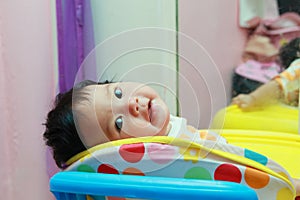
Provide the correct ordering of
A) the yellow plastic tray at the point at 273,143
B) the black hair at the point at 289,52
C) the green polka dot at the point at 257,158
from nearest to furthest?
the green polka dot at the point at 257,158 < the yellow plastic tray at the point at 273,143 < the black hair at the point at 289,52

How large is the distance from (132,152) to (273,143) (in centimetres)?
51

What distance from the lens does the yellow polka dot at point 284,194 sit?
1.86ft

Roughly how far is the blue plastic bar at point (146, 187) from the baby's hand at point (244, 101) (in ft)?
2.41

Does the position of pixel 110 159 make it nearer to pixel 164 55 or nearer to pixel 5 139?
pixel 164 55

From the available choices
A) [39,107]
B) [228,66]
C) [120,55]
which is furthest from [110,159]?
[228,66]

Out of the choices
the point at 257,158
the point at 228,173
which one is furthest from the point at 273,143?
the point at 228,173

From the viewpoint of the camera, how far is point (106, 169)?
1.93 ft

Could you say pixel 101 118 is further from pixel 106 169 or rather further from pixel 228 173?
pixel 228 173

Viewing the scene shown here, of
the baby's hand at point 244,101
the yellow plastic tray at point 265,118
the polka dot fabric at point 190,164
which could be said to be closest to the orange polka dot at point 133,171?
the polka dot fabric at point 190,164

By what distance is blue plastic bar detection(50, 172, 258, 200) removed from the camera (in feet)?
1.63

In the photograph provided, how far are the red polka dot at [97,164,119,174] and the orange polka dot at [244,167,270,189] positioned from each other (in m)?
0.18

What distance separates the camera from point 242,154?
2.10ft

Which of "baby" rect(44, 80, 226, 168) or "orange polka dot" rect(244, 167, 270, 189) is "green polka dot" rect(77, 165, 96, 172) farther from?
"orange polka dot" rect(244, 167, 270, 189)

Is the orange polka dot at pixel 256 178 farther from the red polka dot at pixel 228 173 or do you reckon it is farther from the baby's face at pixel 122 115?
the baby's face at pixel 122 115
